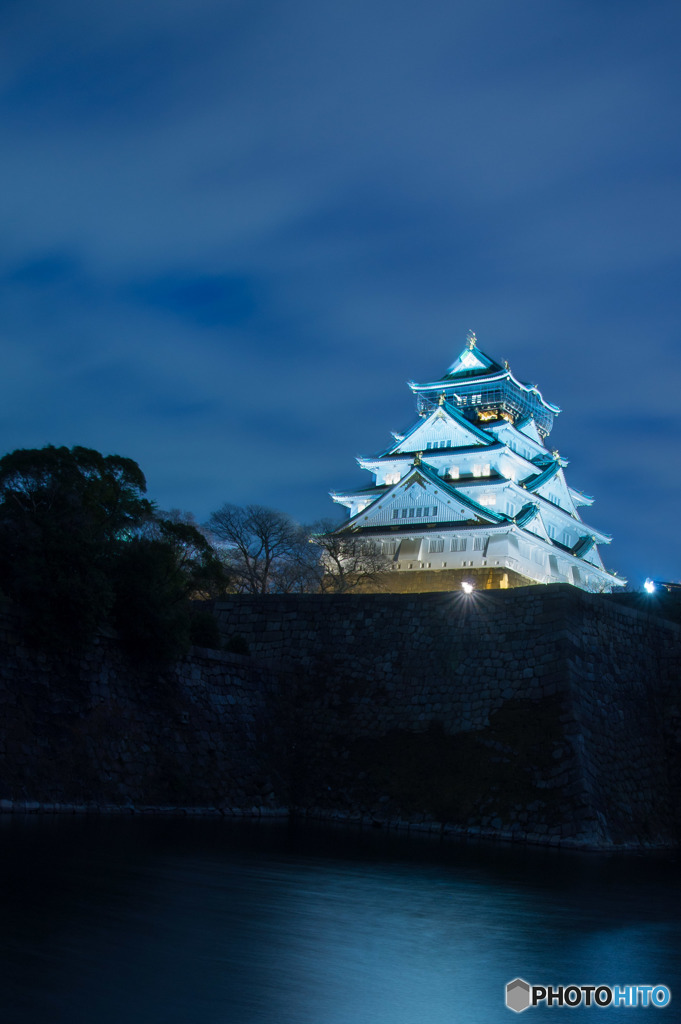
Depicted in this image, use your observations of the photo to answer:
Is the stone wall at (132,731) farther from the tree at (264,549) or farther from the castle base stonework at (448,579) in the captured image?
the castle base stonework at (448,579)

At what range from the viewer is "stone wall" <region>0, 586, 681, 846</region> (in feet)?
61.4

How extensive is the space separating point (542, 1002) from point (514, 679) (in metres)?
15.5

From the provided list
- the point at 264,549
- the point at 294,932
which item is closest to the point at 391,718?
the point at 294,932

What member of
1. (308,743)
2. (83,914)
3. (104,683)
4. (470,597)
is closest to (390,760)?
(308,743)

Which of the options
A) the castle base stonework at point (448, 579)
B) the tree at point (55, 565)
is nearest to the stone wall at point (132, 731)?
the tree at point (55, 565)

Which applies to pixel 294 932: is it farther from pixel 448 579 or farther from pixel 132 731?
pixel 448 579

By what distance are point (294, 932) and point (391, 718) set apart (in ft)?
49.1

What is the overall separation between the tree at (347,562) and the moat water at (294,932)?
33.0m

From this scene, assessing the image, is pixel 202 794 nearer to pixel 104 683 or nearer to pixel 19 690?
pixel 104 683

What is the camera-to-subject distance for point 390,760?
23.0 m

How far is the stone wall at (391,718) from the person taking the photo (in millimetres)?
18719

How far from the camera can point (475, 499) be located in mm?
58125

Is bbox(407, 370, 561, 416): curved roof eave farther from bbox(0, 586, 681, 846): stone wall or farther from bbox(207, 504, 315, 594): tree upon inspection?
bbox(0, 586, 681, 846): stone wall

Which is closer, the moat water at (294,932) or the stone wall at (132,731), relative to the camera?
the moat water at (294,932)
